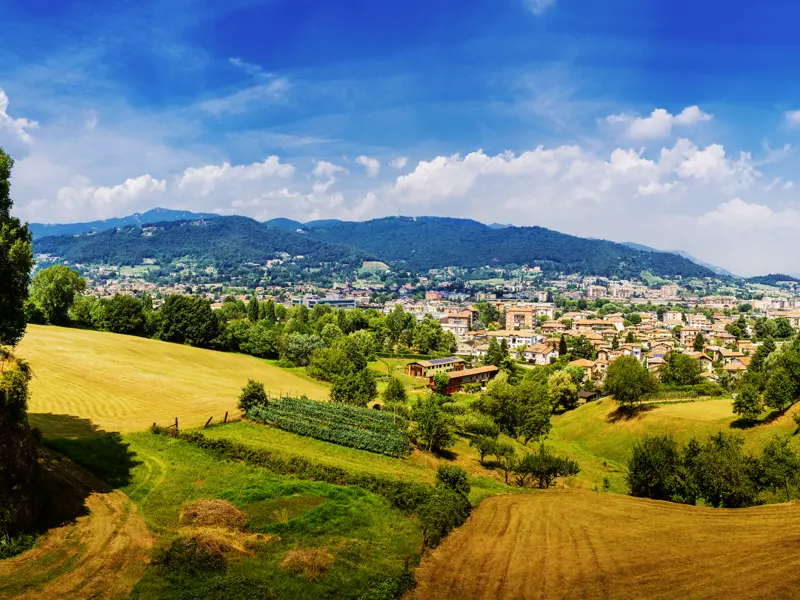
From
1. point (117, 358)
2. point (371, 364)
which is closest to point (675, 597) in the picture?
point (117, 358)

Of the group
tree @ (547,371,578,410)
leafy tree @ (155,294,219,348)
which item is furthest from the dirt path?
leafy tree @ (155,294,219,348)

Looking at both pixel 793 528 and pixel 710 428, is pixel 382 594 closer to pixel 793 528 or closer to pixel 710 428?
pixel 793 528

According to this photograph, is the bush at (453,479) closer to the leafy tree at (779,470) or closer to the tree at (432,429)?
the tree at (432,429)

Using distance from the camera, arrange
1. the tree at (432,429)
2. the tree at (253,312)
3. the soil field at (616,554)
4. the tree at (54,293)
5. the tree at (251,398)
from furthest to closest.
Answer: the tree at (253,312)
the tree at (54,293)
the tree at (251,398)
the tree at (432,429)
the soil field at (616,554)

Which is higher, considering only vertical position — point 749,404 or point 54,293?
point 54,293

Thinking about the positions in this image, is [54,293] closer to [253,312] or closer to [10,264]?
[253,312]

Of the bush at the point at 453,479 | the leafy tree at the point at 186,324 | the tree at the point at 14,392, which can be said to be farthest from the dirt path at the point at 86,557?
Result: the leafy tree at the point at 186,324

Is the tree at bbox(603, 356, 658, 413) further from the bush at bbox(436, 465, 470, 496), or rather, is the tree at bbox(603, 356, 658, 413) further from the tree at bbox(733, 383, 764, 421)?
the bush at bbox(436, 465, 470, 496)

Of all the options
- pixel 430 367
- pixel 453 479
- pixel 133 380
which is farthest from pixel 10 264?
pixel 430 367
